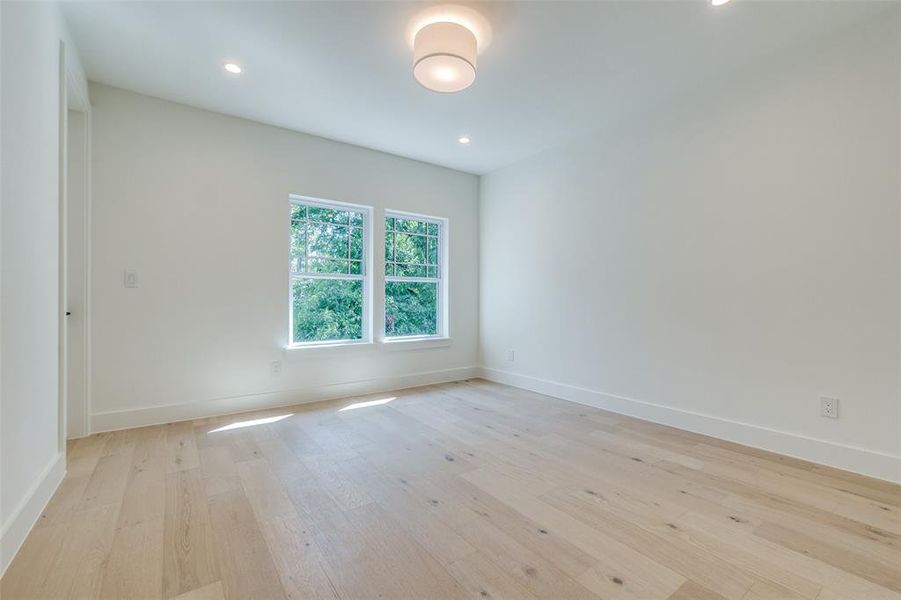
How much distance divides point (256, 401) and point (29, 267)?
2.05 meters

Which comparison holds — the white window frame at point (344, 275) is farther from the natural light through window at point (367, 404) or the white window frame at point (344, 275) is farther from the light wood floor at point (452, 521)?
the light wood floor at point (452, 521)

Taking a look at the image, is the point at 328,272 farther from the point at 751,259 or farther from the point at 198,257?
the point at 751,259

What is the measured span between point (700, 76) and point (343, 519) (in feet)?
11.6

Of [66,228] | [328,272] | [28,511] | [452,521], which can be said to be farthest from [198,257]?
[452,521]

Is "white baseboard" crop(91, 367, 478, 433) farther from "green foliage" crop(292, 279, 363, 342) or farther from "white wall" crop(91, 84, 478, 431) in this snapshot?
"green foliage" crop(292, 279, 363, 342)

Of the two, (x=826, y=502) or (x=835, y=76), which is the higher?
(x=835, y=76)

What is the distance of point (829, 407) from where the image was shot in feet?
7.76

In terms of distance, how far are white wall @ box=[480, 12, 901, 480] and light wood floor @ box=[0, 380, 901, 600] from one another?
39 cm

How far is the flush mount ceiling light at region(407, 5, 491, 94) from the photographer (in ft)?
6.93

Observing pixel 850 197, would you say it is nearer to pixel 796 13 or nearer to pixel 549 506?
pixel 796 13

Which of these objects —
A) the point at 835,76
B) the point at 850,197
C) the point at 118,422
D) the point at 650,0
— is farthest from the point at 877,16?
the point at 118,422

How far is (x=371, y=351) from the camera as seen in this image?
415cm

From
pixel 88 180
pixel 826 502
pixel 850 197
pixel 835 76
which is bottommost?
pixel 826 502

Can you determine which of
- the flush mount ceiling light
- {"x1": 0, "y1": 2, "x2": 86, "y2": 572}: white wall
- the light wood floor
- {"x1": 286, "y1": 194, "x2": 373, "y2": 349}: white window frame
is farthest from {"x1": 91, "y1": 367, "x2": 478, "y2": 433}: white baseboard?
the flush mount ceiling light
